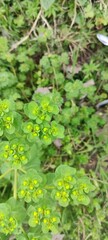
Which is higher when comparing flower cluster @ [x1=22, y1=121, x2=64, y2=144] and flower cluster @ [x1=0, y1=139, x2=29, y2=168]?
flower cluster @ [x1=22, y1=121, x2=64, y2=144]

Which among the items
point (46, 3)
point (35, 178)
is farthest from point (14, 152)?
point (46, 3)

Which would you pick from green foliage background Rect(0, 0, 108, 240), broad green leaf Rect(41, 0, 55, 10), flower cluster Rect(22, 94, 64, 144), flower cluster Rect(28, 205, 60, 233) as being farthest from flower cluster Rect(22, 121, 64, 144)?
broad green leaf Rect(41, 0, 55, 10)

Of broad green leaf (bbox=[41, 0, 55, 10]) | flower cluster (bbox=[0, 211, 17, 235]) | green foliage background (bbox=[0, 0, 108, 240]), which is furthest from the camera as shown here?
green foliage background (bbox=[0, 0, 108, 240])

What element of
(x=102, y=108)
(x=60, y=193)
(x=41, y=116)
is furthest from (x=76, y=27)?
Answer: (x=60, y=193)

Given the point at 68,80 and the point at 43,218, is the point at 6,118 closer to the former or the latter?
the point at 43,218

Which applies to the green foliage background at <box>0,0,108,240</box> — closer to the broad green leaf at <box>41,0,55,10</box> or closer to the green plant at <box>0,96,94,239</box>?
the broad green leaf at <box>41,0,55,10</box>

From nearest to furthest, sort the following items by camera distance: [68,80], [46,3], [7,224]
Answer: [7,224] < [46,3] < [68,80]
